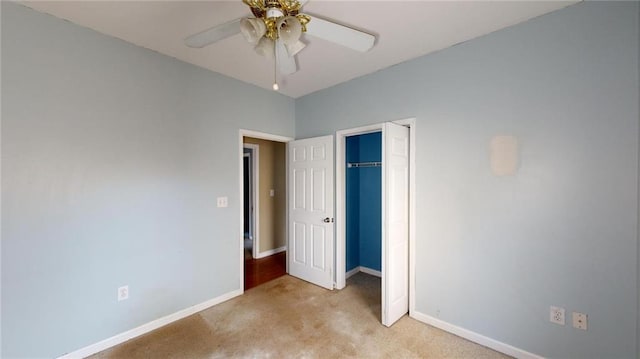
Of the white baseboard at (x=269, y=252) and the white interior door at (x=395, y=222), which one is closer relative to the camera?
the white interior door at (x=395, y=222)

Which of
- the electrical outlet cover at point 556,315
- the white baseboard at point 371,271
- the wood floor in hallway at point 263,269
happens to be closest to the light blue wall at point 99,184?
the wood floor in hallway at point 263,269

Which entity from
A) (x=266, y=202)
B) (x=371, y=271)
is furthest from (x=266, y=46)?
(x=266, y=202)

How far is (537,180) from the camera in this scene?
1914 millimetres

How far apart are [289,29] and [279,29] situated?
7 centimetres

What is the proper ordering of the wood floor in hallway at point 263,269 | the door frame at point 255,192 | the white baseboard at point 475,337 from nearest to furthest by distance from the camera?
the white baseboard at point 475,337
the wood floor in hallway at point 263,269
the door frame at point 255,192

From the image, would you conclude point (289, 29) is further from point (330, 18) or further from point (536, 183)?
point (536, 183)

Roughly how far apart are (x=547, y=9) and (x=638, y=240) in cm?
165

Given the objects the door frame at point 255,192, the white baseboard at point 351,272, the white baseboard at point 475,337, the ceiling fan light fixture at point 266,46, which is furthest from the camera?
the door frame at point 255,192

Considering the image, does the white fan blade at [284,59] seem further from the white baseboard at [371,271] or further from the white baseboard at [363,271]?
the white baseboard at [371,271]

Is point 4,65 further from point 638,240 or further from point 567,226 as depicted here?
point 638,240

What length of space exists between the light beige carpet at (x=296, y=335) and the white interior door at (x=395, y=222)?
228 millimetres

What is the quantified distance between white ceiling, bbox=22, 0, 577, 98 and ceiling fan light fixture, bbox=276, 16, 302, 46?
0.56m

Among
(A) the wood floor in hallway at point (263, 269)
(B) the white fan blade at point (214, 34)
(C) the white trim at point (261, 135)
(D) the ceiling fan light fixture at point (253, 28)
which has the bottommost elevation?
(A) the wood floor in hallway at point (263, 269)

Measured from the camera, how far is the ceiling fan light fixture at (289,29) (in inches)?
51.4
